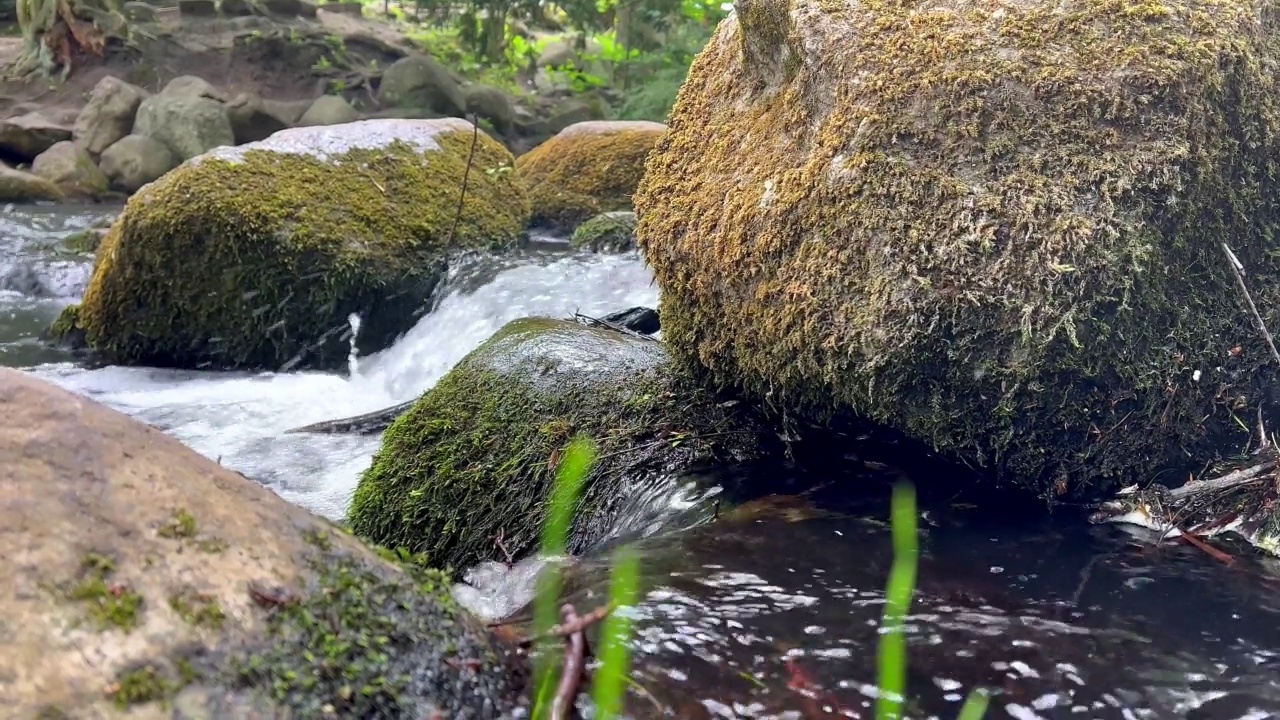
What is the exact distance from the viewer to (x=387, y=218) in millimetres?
7219

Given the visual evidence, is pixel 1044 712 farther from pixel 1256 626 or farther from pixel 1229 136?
pixel 1229 136

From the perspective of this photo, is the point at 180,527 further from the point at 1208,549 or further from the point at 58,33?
the point at 58,33

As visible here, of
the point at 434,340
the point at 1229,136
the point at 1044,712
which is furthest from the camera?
the point at 434,340

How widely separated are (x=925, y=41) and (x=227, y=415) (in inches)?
187

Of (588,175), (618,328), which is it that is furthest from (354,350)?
(588,175)

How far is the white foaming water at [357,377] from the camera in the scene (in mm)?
6082

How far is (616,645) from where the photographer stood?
3.87 feet

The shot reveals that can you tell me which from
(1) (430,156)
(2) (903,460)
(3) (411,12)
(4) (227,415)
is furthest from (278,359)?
(3) (411,12)

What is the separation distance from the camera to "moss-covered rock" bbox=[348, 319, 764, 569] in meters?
3.74

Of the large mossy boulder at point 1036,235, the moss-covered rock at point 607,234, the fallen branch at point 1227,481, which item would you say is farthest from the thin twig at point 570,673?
the moss-covered rock at point 607,234

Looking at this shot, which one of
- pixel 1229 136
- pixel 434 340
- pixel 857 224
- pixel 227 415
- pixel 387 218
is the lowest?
pixel 227 415

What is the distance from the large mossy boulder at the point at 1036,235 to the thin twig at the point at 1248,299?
1.4 inches

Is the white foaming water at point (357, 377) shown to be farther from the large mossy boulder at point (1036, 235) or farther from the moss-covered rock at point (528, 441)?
the large mossy boulder at point (1036, 235)

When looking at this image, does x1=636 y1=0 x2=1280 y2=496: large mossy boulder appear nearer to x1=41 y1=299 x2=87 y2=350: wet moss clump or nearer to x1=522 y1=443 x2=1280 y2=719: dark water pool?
x1=522 y1=443 x2=1280 y2=719: dark water pool
